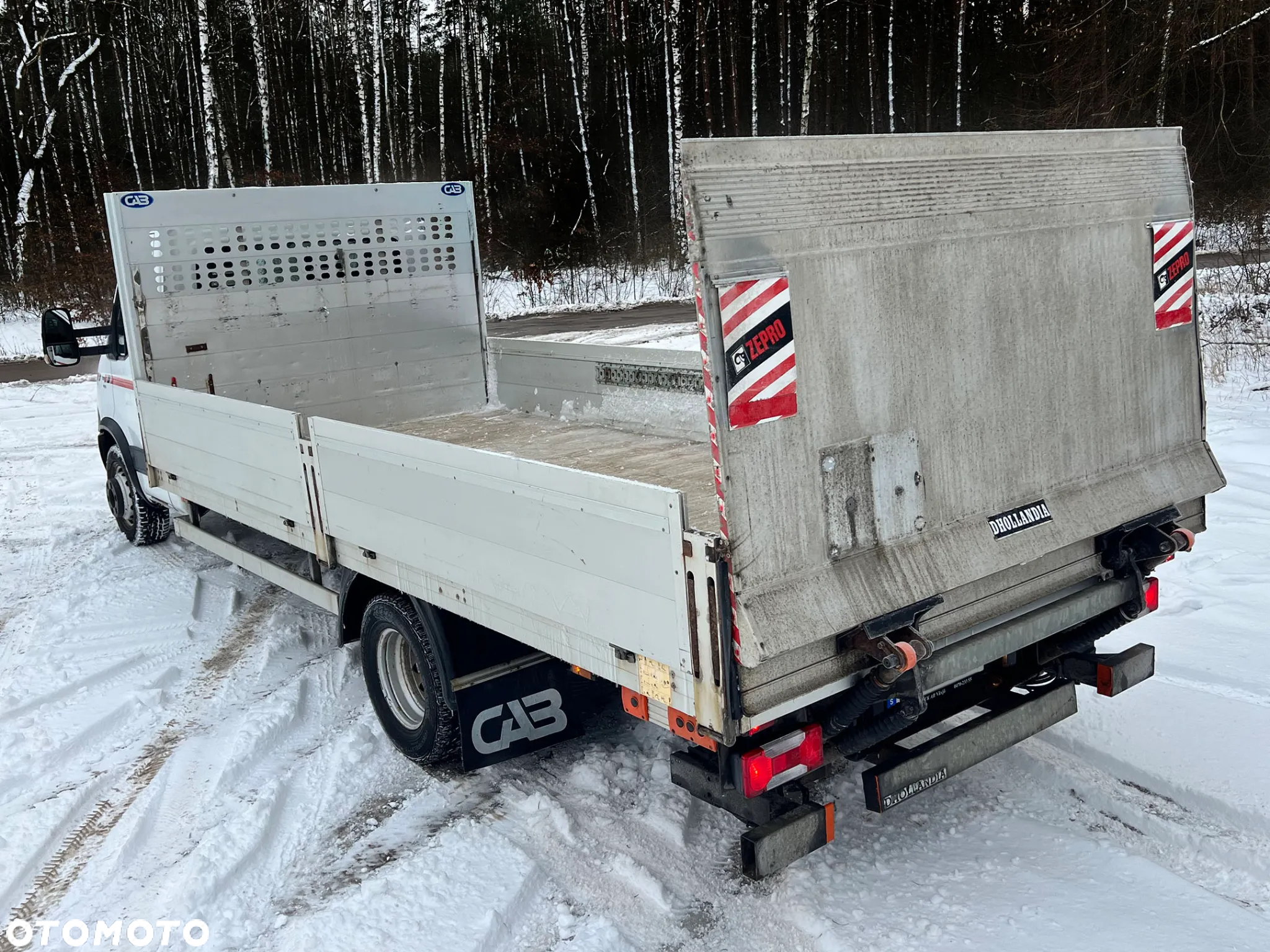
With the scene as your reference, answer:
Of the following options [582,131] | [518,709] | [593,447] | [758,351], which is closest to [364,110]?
[582,131]

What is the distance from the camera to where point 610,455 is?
18.9ft

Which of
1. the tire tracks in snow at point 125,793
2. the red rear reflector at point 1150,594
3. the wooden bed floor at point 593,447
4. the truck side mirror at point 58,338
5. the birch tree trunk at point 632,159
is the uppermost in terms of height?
the birch tree trunk at point 632,159

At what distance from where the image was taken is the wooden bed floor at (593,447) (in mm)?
4934

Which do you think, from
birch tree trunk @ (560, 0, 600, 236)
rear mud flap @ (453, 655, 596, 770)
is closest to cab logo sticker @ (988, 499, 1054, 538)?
rear mud flap @ (453, 655, 596, 770)

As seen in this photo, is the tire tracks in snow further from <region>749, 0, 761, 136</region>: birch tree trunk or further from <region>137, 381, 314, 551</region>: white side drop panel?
<region>749, 0, 761, 136</region>: birch tree trunk

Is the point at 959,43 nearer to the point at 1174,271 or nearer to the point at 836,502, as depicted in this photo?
the point at 1174,271

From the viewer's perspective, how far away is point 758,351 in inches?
116

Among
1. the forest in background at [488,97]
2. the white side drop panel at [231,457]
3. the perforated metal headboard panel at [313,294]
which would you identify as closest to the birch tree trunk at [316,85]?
the forest in background at [488,97]

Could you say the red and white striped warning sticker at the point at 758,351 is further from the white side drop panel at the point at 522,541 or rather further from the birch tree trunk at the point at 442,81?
the birch tree trunk at the point at 442,81

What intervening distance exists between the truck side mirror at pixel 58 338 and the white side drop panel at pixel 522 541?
129 inches

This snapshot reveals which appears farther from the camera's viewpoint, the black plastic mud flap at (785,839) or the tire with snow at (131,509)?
the tire with snow at (131,509)

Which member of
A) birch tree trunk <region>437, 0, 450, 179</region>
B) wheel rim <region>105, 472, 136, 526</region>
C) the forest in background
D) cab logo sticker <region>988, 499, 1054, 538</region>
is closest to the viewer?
cab logo sticker <region>988, 499, 1054, 538</region>

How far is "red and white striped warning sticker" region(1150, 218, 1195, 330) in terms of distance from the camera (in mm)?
3986

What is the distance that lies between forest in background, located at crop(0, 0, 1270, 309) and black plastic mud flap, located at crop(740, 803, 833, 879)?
20312mm
